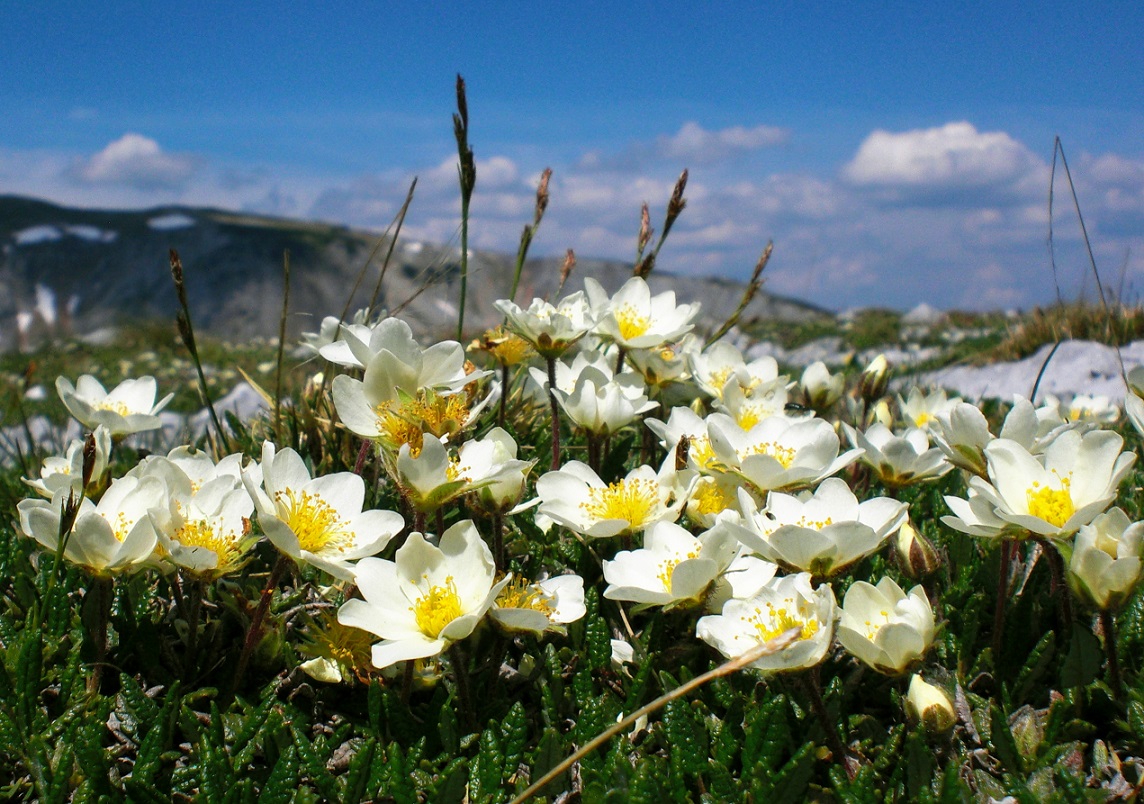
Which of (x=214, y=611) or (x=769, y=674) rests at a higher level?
(x=769, y=674)

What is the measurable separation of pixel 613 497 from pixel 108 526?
1.03 metres

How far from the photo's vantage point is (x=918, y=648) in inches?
57.6

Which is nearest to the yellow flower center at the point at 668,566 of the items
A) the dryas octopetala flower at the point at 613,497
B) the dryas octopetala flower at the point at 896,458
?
the dryas octopetala flower at the point at 613,497

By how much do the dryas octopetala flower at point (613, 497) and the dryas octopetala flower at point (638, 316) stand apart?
1.74 feet

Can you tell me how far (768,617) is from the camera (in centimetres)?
153

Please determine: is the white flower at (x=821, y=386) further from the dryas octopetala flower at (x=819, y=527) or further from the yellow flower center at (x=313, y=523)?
the yellow flower center at (x=313, y=523)

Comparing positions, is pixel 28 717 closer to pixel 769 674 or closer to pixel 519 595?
pixel 519 595

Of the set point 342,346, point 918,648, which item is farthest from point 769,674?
point 342,346

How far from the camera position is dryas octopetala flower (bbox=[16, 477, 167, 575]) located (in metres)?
1.57

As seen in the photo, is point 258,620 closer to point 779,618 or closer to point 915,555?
point 779,618

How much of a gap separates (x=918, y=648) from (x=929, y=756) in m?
0.19

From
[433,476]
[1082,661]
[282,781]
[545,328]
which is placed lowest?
[282,781]

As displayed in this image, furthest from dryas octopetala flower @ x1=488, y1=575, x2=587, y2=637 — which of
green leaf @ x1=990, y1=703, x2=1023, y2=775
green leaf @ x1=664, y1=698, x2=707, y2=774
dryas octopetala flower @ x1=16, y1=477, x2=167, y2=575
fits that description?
green leaf @ x1=990, y1=703, x2=1023, y2=775

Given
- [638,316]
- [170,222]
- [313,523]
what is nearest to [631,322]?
[638,316]
